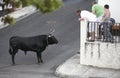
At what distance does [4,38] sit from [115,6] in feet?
20.6

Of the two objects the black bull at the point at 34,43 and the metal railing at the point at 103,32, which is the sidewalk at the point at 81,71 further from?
the black bull at the point at 34,43

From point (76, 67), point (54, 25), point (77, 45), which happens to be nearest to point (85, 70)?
point (76, 67)

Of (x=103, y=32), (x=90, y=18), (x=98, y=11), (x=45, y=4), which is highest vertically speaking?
(x=45, y=4)

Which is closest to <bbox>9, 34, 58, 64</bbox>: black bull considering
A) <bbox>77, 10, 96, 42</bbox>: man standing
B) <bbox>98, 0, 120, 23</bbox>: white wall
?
<bbox>77, 10, 96, 42</bbox>: man standing

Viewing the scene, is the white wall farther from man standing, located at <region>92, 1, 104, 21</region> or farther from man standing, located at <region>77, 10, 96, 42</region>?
man standing, located at <region>77, 10, 96, 42</region>

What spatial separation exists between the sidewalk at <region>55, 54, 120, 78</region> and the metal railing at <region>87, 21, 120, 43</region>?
114 centimetres

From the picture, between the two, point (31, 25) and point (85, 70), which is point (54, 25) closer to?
point (31, 25)

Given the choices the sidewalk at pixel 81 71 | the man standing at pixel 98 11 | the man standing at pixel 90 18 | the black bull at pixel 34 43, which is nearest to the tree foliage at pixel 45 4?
the sidewalk at pixel 81 71

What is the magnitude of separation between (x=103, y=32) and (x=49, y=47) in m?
4.54

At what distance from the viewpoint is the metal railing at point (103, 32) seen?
2062cm

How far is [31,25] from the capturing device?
99.3 feet

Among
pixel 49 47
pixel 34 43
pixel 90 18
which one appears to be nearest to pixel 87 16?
pixel 90 18

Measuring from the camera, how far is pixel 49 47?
24.8 meters

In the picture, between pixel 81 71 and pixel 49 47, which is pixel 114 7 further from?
pixel 81 71
